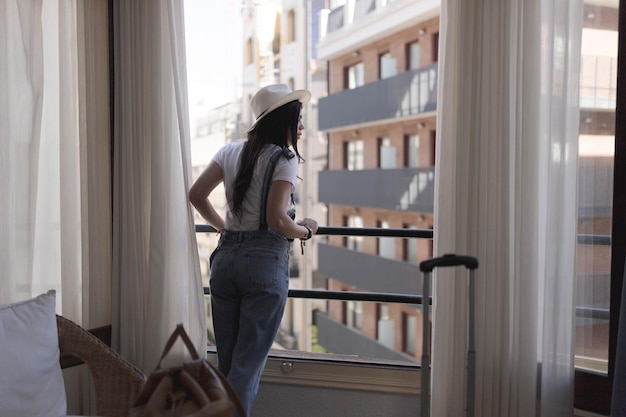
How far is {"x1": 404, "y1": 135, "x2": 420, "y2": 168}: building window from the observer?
9227mm

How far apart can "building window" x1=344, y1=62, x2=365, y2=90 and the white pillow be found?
28.9 ft

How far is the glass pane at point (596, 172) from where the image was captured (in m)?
2.15

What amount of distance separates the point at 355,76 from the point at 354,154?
1.36 metres

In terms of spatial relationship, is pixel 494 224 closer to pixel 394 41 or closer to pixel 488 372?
pixel 488 372

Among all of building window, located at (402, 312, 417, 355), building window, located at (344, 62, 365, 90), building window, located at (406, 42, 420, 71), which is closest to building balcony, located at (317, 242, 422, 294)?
building window, located at (402, 312, 417, 355)

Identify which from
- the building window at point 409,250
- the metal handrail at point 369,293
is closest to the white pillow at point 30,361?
the metal handrail at point 369,293

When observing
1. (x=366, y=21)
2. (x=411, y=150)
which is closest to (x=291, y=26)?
(x=366, y=21)

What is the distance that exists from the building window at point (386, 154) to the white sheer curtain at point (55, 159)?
24.3ft

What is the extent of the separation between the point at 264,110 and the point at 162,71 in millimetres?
662

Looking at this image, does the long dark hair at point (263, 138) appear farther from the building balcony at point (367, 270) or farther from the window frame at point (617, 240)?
the building balcony at point (367, 270)

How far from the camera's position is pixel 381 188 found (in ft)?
29.8

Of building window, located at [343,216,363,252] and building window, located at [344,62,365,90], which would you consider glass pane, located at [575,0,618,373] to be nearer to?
building window, located at [343,216,363,252]

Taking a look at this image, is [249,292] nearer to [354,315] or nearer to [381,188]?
[381,188]

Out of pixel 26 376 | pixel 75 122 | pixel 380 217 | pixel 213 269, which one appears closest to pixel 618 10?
pixel 213 269
